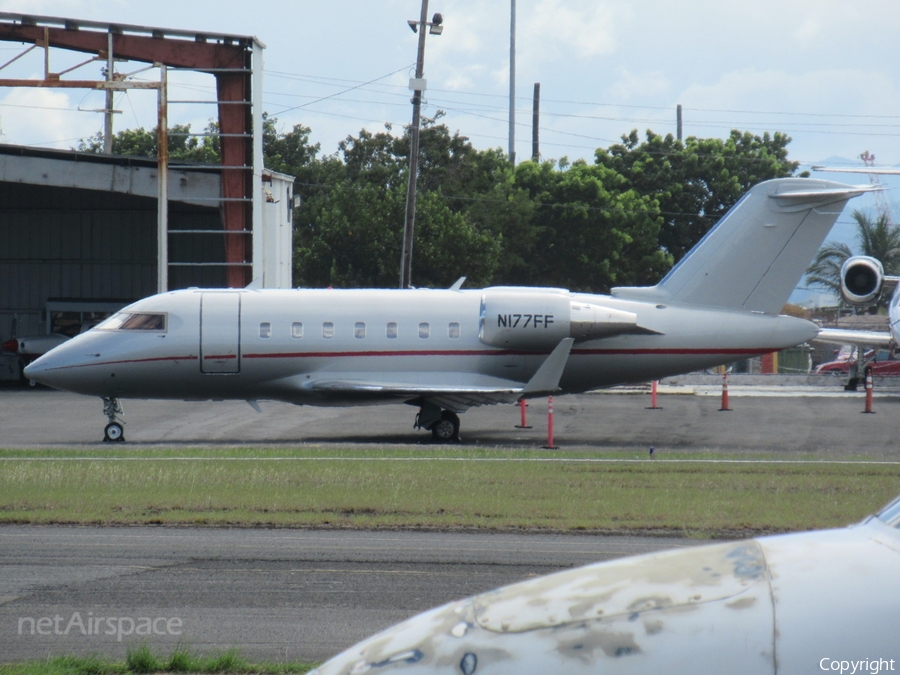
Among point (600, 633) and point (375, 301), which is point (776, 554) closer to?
point (600, 633)

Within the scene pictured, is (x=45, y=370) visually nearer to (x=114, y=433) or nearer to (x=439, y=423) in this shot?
(x=114, y=433)

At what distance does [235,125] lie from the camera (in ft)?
102

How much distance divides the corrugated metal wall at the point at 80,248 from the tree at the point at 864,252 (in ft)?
126

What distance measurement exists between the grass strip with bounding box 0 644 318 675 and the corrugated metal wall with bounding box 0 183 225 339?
37832 mm

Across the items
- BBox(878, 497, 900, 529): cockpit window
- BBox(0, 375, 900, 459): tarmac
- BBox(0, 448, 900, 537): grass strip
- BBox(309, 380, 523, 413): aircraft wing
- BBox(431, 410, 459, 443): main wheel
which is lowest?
BBox(0, 375, 900, 459): tarmac

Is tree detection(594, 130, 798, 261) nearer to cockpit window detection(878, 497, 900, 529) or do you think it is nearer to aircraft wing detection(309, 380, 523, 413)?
aircraft wing detection(309, 380, 523, 413)

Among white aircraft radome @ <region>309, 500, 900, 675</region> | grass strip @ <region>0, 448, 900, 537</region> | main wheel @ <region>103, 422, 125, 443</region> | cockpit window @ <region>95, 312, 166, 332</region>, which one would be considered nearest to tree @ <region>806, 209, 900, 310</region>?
cockpit window @ <region>95, 312, 166, 332</region>

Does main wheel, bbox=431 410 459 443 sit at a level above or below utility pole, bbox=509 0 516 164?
below

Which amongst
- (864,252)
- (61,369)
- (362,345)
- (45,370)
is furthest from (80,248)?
(864,252)

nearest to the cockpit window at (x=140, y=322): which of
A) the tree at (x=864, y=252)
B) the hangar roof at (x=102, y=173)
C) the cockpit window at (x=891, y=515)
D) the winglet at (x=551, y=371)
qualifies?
the winglet at (x=551, y=371)

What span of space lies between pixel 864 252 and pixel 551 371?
2132 inches

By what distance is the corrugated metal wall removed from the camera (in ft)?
143

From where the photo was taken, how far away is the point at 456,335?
22.5 m

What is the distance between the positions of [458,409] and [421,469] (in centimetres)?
638
